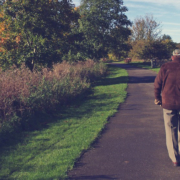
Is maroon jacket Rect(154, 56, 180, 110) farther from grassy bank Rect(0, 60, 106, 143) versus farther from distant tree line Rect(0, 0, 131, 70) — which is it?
distant tree line Rect(0, 0, 131, 70)

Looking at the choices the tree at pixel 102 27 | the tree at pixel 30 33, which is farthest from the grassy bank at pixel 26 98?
the tree at pixel 102 27

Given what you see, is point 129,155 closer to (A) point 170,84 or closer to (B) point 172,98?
(B) point 172,98

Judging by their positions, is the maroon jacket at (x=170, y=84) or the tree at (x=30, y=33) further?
the tree at (x=30, y=33)

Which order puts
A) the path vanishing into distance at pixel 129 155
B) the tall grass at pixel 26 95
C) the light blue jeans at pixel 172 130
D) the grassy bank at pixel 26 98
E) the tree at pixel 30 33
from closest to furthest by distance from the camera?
the path vanishing into distance at pixel 129 155 < the light blue jeans at pixel 172 130 < the grassy bank at pixel 26 98 < the tall grass at pixel 26 95 < the tree at pixel 30 33

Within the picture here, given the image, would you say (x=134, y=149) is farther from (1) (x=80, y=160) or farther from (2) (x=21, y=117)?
(2) (x=21, y=117)

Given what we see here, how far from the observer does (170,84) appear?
462 cm

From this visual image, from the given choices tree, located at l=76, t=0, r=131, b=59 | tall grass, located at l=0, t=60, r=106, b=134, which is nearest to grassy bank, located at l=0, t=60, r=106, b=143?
tall grass, located at l=0, t=60, r=106, b=134

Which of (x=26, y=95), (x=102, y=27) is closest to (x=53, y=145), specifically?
(x=26, y=95)

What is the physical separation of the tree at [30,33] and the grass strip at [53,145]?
5.99 m

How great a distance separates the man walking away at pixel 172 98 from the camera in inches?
180

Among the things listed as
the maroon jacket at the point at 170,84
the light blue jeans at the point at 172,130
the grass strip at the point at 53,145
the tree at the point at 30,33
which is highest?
the tree at the point at 30,33

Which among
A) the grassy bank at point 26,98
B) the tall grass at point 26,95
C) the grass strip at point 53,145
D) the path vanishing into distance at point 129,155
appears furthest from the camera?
the tall grass at point 26,95

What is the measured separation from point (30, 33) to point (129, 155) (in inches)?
438

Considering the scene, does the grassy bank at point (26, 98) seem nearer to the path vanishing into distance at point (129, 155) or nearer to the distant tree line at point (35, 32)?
the path vanishing into distance at point (129, 155)
